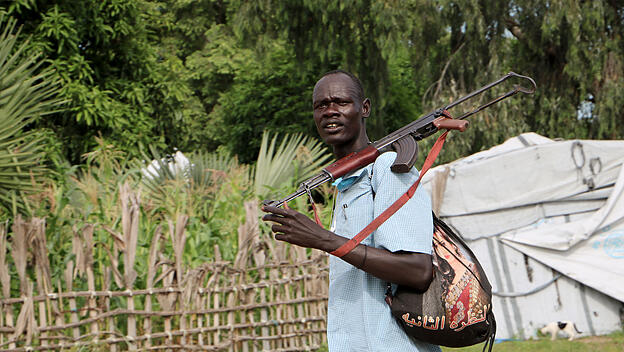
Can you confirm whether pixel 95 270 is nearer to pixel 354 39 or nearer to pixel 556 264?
pixel 556 264

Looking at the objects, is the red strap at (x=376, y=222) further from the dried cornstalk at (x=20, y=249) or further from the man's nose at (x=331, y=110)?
the dried cornstalk at (x=20, y=249)

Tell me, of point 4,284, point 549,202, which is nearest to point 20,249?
point 4,284

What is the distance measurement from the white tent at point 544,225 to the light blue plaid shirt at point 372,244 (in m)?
6.09

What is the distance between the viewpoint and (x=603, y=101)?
12539 millimetres

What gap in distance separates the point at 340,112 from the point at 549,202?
656 cm

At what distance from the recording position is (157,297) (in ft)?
18.1

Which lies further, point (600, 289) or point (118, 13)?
point (118, 13)

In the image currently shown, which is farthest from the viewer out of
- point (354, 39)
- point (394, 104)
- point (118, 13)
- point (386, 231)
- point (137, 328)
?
point (394, 104)

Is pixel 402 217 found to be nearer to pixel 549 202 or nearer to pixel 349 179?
pixel 349 179

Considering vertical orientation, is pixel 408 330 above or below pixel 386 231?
below

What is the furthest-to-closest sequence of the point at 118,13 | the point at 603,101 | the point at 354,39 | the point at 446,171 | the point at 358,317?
the point at 354,39, the point at 118,13, the point at 603,101, the point at 446,171, the point at 358,317

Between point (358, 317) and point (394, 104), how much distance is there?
57.6 feet

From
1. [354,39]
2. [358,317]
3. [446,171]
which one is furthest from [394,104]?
[358,317]

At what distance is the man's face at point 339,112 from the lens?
199 cm
